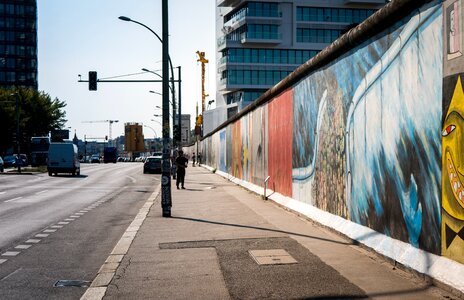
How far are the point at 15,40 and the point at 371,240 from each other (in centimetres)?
13041

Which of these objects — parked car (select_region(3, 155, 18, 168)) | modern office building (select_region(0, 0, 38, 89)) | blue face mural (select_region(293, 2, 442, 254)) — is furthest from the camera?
modern office building (select_region(0, 0, 38, 89))

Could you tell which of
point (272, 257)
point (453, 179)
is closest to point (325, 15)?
point (272, 257)

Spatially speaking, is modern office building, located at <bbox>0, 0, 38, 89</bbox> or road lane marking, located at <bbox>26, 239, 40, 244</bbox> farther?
modern office building, located at <bbox>0, 0, 38, 89</bbox>

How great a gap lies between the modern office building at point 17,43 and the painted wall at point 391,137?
405ft

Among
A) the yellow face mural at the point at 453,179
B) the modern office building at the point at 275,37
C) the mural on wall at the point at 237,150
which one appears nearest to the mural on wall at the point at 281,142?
the mural on wall at the point at 237,150

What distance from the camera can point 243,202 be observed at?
60.0ft

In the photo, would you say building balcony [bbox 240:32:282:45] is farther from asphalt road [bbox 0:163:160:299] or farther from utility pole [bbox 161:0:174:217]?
utility pole [bbox 161:0:174:217]

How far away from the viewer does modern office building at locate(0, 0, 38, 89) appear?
411ft

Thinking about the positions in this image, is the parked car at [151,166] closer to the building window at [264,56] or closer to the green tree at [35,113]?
the green tree at [35,113]

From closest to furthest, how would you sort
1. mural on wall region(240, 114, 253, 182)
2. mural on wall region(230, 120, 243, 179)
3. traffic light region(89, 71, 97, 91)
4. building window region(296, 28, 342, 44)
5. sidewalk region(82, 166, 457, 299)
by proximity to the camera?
sidewalk region(82, 166, 457, 299), mural on wall region(240, 114, 253, 182), mural on wall region(230, 120, 243, 179), traffic light region(89, 71, 97, 91), building window region(296, 28, 342, 44)

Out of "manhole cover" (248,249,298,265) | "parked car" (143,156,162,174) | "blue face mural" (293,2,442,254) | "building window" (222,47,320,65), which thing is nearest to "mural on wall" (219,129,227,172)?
"parked car" (143,156,162,174)

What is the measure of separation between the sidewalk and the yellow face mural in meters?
0.52

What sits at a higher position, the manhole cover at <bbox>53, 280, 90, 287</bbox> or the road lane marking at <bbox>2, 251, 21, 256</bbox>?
the road lane marking at <bbox>2, 251, 21, 256</bbox>

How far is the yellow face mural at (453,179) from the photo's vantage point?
20.3 ft
